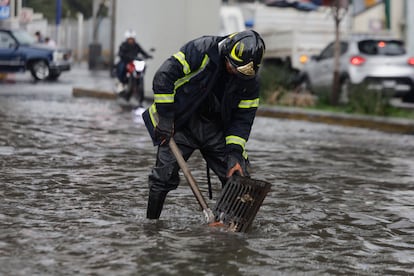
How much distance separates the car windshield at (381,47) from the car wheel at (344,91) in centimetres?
78

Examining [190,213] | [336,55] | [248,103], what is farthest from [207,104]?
[336,55]

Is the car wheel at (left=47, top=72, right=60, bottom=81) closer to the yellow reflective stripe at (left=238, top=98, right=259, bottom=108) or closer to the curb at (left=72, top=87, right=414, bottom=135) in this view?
the curb at (left=72, top=87, right=414, bottom=135)

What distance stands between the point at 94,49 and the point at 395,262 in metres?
43.3

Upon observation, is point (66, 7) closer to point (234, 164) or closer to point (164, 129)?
point (234, 164)

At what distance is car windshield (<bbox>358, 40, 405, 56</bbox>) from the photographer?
21.3m

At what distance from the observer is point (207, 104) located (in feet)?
22.3

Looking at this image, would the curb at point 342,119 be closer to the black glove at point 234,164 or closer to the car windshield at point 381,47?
the car windshield at point 381,47

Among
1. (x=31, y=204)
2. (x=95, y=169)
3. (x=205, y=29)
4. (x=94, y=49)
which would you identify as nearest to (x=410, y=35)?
(x=205, y=29)

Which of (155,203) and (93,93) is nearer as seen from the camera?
(155,203)

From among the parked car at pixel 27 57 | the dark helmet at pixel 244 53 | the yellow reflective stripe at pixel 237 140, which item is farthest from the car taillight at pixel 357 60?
the dark helmet at pixel 244 53

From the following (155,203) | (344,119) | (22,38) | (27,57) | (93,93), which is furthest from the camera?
(22,38)

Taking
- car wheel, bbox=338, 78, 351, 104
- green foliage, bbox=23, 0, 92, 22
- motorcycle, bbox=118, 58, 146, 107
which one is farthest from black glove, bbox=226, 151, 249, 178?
green foliage, bbox=23, 0, 92, 22

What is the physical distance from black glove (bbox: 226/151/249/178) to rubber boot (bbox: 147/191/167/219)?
1.55 ft

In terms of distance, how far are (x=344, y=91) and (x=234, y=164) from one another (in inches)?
563
